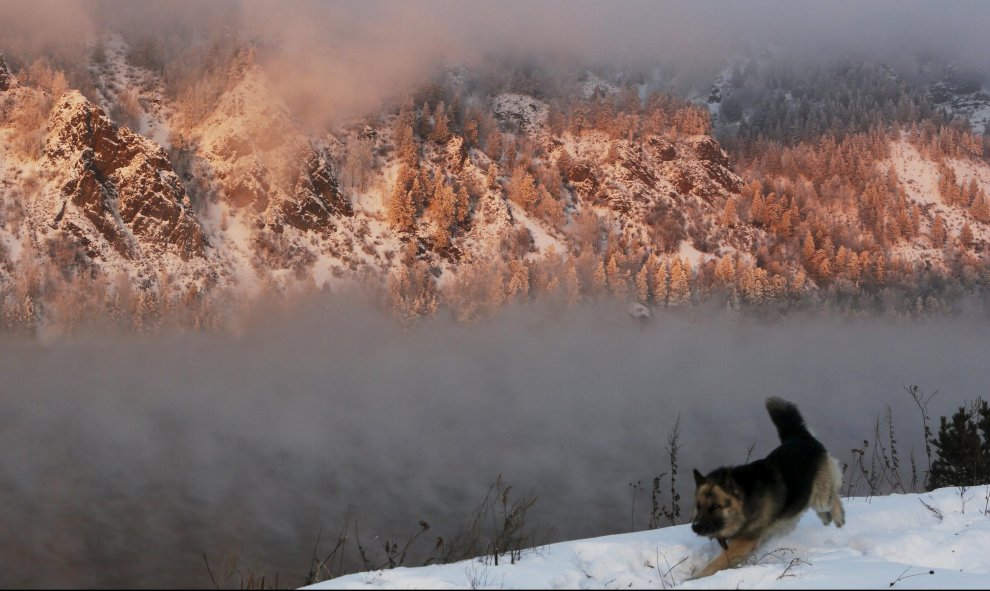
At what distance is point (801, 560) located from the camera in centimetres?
601

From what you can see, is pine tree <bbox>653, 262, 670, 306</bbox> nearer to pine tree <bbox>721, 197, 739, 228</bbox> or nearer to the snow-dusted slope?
pine tree <bbox>721, 197, 739, 228</bbox>

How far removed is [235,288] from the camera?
368ft

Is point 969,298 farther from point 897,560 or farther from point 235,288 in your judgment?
point 897,560

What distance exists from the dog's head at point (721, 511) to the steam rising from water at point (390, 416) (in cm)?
398

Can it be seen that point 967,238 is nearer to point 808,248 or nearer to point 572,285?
point 808,248

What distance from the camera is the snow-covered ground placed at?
16.9 ft

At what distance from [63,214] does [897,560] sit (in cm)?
11934

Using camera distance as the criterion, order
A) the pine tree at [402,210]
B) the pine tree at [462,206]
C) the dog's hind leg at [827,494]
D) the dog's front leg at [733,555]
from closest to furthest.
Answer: the dog's front leg at [733,555] → the dog's hind leg at [827,494] → the pine tree at [402,210] → the pine tree at [462,206]

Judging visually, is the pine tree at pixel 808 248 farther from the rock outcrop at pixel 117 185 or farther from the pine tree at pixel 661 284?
the rock outcrop at pixel 117 185

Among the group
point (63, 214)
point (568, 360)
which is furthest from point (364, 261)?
point (568, 360)

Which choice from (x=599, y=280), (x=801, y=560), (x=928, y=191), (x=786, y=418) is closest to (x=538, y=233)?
(x=599, y=280)

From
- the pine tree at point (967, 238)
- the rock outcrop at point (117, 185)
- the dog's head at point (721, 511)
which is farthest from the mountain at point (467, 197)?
the dog's head at point (721, 511)

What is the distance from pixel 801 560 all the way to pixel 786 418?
7.75 feet

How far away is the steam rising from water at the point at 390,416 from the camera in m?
49.1
